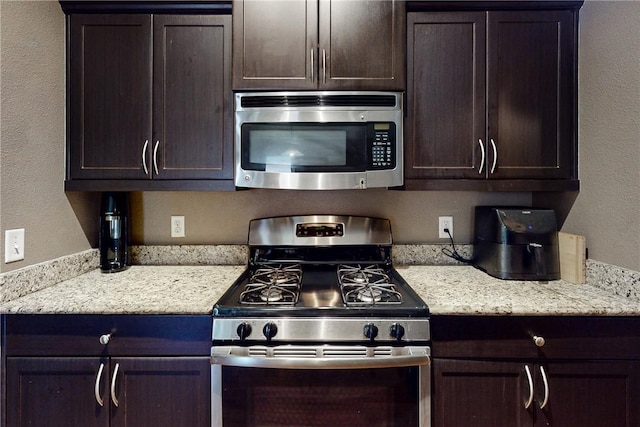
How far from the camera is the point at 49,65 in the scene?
1502 mm

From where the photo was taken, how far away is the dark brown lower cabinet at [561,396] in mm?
1232

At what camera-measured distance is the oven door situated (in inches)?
47.1

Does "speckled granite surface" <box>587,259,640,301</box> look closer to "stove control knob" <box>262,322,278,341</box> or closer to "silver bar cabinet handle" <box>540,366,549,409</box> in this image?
"silver bar cabinet handle" <box>540,366,549,409</box>

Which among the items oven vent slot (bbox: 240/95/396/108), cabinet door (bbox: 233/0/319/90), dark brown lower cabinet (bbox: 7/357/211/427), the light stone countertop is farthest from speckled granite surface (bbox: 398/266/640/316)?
cabinet door (bbox: 233/0/319/90)

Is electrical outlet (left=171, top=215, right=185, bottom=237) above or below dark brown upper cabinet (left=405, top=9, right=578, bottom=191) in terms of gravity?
below

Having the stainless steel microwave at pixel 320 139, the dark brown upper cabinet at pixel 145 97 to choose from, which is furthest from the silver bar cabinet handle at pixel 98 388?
the stainless steel microwave at pixel 320 139

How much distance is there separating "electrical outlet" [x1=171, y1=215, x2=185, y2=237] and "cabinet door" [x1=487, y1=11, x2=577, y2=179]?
160 centimetres

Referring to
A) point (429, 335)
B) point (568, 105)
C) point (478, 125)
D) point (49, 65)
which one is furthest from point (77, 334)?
point (568, 105)

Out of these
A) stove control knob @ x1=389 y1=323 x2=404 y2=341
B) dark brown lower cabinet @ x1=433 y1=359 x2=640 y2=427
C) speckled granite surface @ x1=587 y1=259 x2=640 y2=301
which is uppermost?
speckled granite surface @ x1=587 y1=259 x2=640 y2=301

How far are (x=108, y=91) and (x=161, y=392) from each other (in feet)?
4.29

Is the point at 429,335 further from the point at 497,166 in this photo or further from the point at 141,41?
the point at 141,41

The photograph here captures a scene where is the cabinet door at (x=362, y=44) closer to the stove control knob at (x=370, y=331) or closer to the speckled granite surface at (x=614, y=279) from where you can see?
the stove control knob at (x=370, y=331)

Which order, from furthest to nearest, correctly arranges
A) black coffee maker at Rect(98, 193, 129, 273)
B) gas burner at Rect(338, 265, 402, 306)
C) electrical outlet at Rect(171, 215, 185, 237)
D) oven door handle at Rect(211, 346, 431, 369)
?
1. electrical outlet at Rect(171, 215, 185, 237)
2. black coffee maker at Rect(98, 193, 129, 273)
3. gas burner at Rect(338, 265, 402, 306)
4. oven door handle at Rect(211, 346, 431, 369)

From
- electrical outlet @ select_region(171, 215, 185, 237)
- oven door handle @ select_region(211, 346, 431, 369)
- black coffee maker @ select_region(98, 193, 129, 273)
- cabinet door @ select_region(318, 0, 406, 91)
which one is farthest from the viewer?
electrical outlet @ select_region(171, 215, 185, 237)
